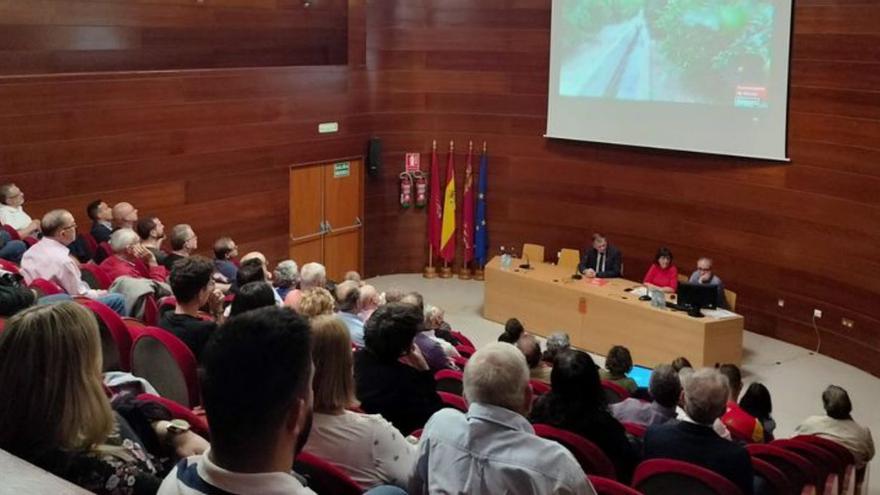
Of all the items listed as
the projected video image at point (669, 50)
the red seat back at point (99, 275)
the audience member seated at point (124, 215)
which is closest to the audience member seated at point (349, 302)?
the red seat back at point (99, 275)

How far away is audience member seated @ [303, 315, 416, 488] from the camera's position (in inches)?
120

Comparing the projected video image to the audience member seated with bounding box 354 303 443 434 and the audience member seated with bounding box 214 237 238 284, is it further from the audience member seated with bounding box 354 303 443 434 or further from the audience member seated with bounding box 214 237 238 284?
the audience member seated with bounding box 354 303 443 434

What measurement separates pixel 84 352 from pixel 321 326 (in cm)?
95

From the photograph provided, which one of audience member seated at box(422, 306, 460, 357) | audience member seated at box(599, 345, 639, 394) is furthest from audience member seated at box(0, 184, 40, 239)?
audience member seated at box(599, 345, 639, 394)

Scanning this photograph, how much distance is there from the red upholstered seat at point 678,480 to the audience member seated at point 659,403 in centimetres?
120

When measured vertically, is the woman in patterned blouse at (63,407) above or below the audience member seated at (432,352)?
above

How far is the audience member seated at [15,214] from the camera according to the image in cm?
786

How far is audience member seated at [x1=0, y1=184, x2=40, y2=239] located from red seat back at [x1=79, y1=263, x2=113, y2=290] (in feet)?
4.17

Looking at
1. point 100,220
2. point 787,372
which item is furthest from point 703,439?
point 100,220

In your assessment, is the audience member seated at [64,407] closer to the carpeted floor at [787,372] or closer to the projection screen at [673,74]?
the carpeted floor at [787,372]

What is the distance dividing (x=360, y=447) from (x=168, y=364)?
1.14m

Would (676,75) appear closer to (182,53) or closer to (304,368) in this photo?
(182,53)

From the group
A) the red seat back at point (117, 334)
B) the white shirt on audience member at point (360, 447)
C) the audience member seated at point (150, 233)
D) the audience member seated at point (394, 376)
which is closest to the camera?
the white shirt on audience member at point (360, 447)

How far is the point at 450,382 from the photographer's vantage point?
5035 millimetres
